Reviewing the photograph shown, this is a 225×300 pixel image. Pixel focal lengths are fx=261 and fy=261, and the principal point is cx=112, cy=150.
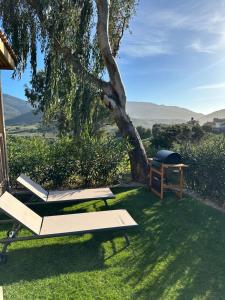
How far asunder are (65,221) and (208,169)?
3976 millimetres

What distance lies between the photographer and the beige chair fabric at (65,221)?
3979mm

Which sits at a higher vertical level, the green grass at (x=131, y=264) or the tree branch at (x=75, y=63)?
the tree branch at (x=75, y=63)

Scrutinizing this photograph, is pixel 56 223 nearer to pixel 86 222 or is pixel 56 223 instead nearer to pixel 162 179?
pixel 86 222

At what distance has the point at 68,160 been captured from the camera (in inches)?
308

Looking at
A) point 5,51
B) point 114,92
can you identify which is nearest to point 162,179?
point 114,92

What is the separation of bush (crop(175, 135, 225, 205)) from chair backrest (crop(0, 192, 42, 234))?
4.27 m

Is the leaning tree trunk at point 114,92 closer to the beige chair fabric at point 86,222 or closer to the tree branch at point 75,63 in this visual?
the tree branch at point 75,63

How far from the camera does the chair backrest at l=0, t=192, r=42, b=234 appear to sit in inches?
153

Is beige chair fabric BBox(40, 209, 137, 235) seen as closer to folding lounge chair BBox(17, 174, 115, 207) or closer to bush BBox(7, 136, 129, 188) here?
folding lounge chair BBox(17, 174, 115, 207)

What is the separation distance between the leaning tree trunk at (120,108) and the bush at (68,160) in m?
0.58

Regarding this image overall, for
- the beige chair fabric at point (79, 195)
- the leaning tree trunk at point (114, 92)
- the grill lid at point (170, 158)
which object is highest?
the leaning tree trunk at point (114, 92)

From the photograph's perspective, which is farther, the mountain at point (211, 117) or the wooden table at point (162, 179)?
the mountain at point (211, 117)

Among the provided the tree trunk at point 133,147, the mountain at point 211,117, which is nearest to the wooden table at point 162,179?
the tree trunk at point 133,147

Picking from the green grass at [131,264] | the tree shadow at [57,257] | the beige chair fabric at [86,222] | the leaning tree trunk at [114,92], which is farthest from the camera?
the leaning tree trunk at [114,92]
